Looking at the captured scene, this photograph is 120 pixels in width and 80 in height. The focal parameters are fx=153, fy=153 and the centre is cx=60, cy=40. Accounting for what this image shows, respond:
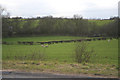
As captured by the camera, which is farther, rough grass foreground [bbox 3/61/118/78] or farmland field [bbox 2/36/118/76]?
farmland field [bbox 2/36/118/76]

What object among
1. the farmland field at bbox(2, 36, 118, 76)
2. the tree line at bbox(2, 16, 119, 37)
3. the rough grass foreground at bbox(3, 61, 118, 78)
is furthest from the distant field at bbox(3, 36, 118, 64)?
the tree line at bbox(2, 16, 119, 37)

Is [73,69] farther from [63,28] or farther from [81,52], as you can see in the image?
[63,28]

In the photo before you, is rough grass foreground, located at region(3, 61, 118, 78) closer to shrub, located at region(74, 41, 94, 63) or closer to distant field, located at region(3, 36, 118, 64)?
shrub, located at region(74, 41, 94, 63)

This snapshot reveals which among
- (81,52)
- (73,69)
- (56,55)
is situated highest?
(81,52)

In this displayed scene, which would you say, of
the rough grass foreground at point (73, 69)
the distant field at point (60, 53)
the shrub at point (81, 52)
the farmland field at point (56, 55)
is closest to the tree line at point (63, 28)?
the distant field at point (60, 53)

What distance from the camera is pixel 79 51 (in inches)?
507

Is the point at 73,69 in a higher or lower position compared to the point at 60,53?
higher

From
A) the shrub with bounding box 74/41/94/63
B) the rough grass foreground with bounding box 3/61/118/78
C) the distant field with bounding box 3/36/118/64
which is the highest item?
the shrub with bounding box 74/41/94/63

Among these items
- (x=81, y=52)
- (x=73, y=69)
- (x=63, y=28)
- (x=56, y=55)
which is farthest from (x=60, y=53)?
(x=63, y=28)

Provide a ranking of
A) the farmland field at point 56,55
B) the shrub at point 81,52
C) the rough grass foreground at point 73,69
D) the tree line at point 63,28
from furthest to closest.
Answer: the tree line at point 63,28
the farmland field at point 56,55
the shrub at point 81,52
the rough grass foreground at point 73,69

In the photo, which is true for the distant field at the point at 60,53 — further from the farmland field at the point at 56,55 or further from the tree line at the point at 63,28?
the tree line at the point at 63,28

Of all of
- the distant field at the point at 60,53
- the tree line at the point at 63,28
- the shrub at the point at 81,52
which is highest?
the tree line at the point at 63,28

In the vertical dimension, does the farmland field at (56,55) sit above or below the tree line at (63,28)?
below

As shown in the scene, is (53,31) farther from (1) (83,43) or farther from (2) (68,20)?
(1) (83,43)
